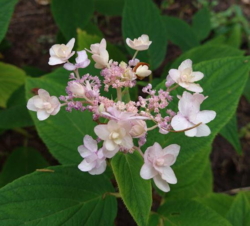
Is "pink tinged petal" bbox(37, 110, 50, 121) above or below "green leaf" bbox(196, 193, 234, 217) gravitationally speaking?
above

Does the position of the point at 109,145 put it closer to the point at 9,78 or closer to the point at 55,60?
the point at 55,60

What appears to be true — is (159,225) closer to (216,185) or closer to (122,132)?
(122,132)

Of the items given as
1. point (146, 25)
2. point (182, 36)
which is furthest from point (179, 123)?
point (182, 36)


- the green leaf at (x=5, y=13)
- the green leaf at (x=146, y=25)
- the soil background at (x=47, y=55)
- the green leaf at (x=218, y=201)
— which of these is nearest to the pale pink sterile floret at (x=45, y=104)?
the green leaf at (x=5, y=13)

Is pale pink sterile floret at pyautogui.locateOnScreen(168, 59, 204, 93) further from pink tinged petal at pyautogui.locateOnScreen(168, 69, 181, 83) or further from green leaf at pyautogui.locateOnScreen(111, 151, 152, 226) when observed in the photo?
green leaf at pyautogui.locateOnScreen(111, 151, 152, 226)

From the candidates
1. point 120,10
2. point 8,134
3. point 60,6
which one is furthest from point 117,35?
point 8,134

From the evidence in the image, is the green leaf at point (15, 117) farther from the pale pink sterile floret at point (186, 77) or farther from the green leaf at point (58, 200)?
the pale pink sterile floret at point (186, 77)

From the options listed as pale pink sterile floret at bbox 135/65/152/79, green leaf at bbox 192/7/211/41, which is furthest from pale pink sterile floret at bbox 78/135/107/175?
green leaf at bbox 192/7/211/41
